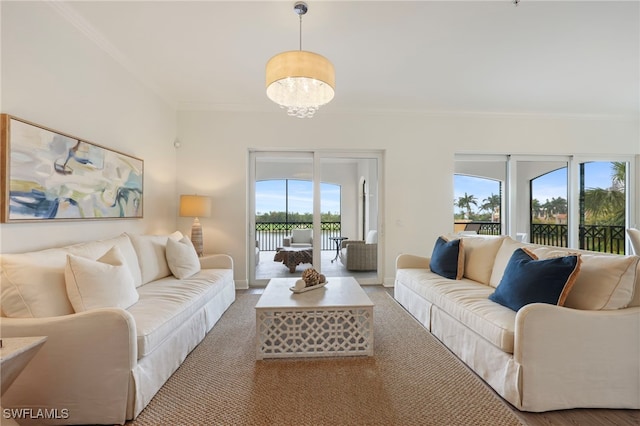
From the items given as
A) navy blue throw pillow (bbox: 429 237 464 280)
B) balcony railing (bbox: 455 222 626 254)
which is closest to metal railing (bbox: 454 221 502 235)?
balcony railing (bbox: 455 222 626 254)

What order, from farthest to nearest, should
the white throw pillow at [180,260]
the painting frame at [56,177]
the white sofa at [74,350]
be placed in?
the white throw pillow at [180,260] < the painting frame at [56,177] < the white sofa at [74,350]

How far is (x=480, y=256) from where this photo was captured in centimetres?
292

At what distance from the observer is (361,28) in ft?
8.29

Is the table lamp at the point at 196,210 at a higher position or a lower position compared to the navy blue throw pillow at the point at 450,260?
higher

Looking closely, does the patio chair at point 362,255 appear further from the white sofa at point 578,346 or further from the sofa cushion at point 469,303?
the white sofa at point 578,346

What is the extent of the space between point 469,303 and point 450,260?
86 centimetres

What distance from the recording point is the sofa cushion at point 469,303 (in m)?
1.80

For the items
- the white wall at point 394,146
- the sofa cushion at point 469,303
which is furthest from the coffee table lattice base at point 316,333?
the white wall at point 394,146

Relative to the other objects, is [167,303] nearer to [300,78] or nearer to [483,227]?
[300,78]

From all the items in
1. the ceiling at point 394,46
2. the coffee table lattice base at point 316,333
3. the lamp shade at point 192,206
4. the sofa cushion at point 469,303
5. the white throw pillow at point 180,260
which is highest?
the ceiling at point 394,46

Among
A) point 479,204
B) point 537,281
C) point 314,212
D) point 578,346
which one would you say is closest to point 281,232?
point 314,212

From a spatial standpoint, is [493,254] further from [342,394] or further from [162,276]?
[162,276]

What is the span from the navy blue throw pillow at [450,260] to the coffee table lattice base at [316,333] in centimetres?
126

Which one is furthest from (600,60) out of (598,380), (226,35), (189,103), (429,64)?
(189,103)
